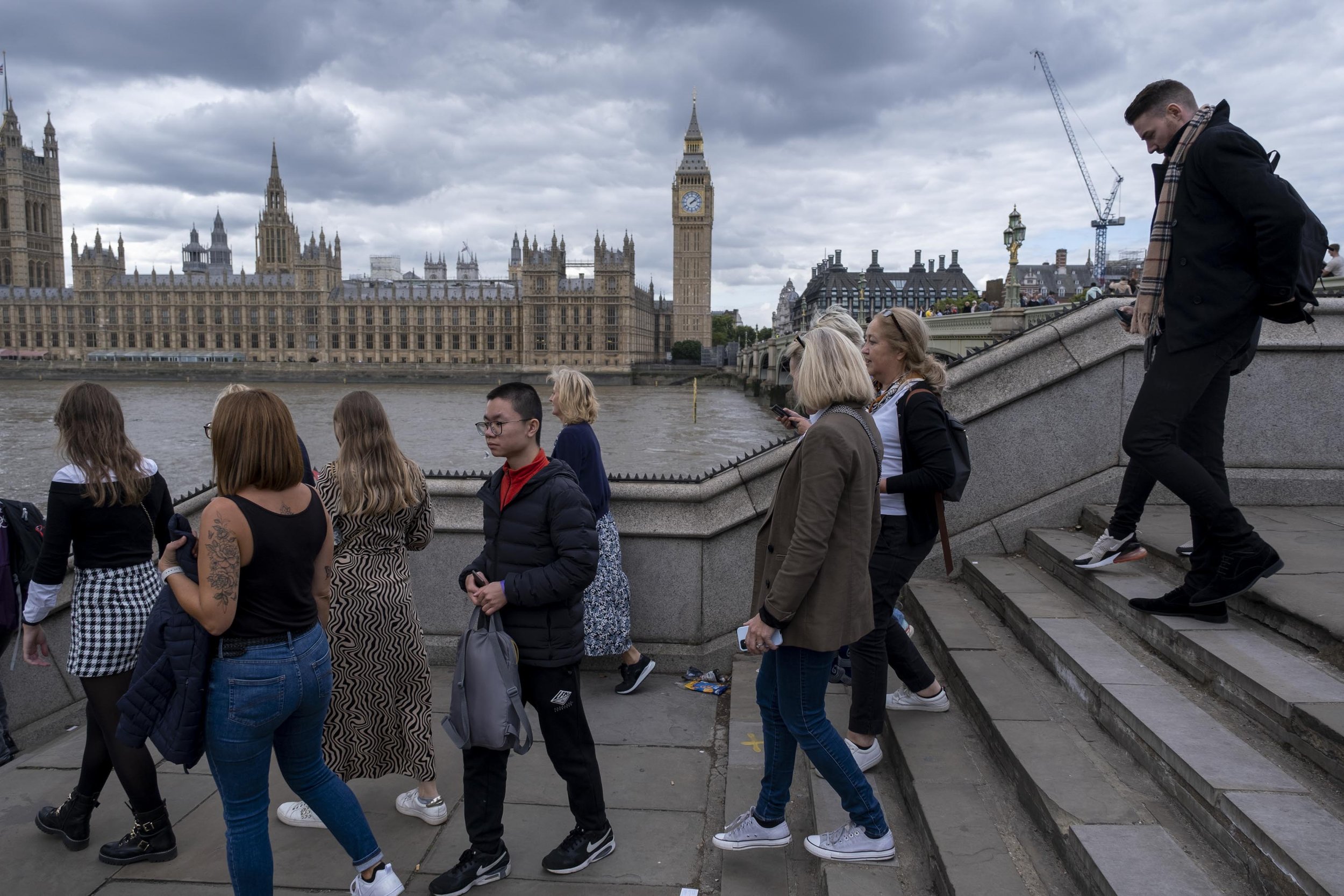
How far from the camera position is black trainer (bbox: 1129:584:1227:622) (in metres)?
3.10

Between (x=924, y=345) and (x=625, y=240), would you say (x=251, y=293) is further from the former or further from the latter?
(x=924, y=345)

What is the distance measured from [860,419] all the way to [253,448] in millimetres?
1651

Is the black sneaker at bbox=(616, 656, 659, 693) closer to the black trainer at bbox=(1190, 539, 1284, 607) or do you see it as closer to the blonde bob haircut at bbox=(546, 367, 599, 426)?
the blonde bob haircut at bbox=(546, 367, 599, 426)

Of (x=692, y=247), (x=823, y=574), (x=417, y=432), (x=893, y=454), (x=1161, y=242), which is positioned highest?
(x=692, y=247)

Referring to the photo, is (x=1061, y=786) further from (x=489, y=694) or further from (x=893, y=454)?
(x=489, y=694)

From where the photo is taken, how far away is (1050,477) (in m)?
4.77

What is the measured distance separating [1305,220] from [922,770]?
7.10 ft

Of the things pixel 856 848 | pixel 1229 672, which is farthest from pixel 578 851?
pixel 1229 672

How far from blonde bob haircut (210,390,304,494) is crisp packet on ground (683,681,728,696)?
8.83 feet

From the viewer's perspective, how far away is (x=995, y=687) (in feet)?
10.6

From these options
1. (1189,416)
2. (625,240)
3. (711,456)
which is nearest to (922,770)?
(1189,416)

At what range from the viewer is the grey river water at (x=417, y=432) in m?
17.9

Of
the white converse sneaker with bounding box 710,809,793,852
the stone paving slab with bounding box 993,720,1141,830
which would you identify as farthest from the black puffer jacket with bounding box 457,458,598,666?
the stone paving slab with bounding box 993,720,1141,830

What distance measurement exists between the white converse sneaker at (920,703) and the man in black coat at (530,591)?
1.22 m
